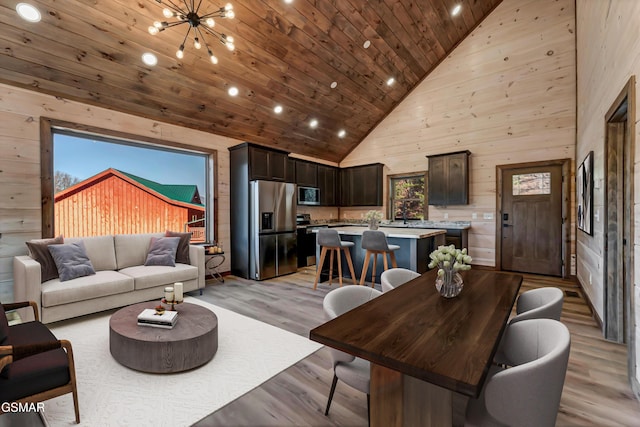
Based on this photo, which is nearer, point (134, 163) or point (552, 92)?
point (134, 163)

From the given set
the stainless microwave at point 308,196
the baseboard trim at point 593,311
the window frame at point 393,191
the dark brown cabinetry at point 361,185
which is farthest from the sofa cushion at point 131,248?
the baseboard trim at point 593,311

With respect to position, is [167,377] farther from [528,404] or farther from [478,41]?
[478,41]

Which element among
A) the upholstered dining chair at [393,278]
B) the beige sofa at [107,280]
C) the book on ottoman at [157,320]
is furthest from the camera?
the beige sofa at [107,280]

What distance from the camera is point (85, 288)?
3156 millimetres

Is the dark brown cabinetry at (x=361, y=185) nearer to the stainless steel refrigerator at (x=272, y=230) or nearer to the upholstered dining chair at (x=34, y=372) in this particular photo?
the stainless steel refrigerator at (x=272, y=230)

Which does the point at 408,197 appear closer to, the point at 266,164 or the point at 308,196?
the point at 308,196

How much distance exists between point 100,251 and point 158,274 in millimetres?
846

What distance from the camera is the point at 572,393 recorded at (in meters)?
2.00

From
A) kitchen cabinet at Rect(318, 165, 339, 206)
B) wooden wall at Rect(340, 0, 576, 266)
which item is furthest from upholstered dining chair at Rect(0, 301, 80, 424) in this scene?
wooden wall at Rect(340, 0, 576, 266)

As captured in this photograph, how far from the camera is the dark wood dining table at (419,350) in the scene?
3.20 feet

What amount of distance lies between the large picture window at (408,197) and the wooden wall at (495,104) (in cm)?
24

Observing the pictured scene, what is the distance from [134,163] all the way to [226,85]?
188 centimetres

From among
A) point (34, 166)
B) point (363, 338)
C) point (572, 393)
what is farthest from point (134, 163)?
point (572, 393)

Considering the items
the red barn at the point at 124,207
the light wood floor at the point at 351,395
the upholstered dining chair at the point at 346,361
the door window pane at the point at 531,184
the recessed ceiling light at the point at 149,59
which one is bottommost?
the light wood floor at the point at 351,395
